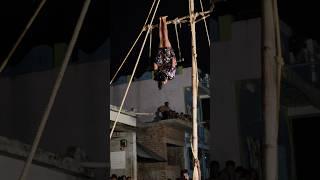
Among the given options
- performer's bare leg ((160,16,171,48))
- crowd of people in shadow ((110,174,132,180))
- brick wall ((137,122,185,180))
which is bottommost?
crowd of people in shadow ((110,174,132,180))

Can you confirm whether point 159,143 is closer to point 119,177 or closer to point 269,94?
point 119,177

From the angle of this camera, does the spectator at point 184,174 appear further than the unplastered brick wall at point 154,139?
No

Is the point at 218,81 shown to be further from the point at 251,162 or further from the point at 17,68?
the point at 17,68

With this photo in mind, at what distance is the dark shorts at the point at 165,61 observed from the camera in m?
2.73

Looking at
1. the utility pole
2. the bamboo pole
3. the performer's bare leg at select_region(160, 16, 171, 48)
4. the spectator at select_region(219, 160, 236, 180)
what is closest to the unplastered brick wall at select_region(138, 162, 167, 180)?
the spectator at select_region(219, 160, 236, 180)

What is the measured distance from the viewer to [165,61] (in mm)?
2760

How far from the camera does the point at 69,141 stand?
10.4 feet

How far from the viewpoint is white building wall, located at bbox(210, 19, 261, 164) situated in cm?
249

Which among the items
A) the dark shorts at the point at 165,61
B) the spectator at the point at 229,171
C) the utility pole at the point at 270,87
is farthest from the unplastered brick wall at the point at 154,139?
the utility pole at the point at 270,87

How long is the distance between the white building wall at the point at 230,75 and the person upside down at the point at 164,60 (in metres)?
0.25

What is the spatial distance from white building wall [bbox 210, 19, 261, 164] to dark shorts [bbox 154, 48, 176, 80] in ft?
0.79

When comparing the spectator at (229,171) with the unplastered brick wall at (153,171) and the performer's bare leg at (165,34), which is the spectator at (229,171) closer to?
the unplastered brick wall at (153,171)

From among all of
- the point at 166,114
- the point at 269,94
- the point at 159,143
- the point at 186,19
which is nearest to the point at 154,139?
the point at 159,143

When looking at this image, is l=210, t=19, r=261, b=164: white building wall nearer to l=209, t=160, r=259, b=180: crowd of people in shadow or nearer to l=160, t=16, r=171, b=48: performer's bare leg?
l=209, t=160, r=259, b=180: crowd of people in shadow
